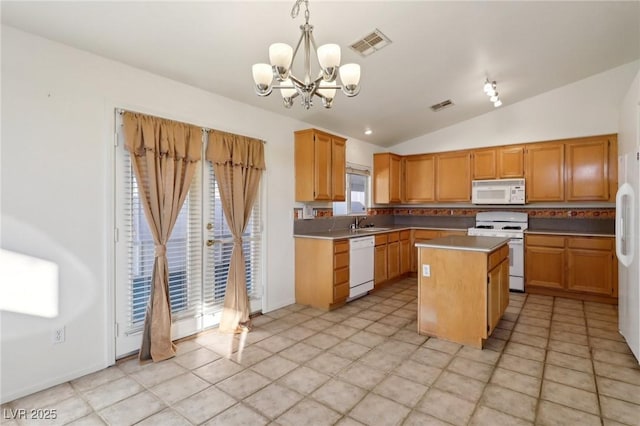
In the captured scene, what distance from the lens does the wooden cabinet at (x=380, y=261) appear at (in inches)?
193

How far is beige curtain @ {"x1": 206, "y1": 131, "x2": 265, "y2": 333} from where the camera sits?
335 cm

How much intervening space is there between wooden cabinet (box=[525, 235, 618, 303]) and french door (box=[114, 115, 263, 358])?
13.1 ft

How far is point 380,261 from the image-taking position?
16.5 ft

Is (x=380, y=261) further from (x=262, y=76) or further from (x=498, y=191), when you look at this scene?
(x=262, y=76)

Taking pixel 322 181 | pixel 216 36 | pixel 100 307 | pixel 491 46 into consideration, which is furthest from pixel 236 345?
pixel 491 46

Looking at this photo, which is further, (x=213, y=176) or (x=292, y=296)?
(x=292, y=296)

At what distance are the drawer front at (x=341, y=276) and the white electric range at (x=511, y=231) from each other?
224 cm

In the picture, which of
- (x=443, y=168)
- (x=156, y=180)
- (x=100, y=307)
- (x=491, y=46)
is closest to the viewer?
(x=100, y=307)

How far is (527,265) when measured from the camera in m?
4.84

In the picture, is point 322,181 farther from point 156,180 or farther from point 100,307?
point 100,307

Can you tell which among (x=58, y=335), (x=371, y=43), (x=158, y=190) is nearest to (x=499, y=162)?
(x=371, y=43)

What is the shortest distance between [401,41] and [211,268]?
114 inches

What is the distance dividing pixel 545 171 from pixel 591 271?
1.54 metres

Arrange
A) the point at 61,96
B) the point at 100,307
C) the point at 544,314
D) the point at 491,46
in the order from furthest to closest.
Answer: the point at 544,314 < the point at 491,46 < the point at 100,307 < the point at 61,96
